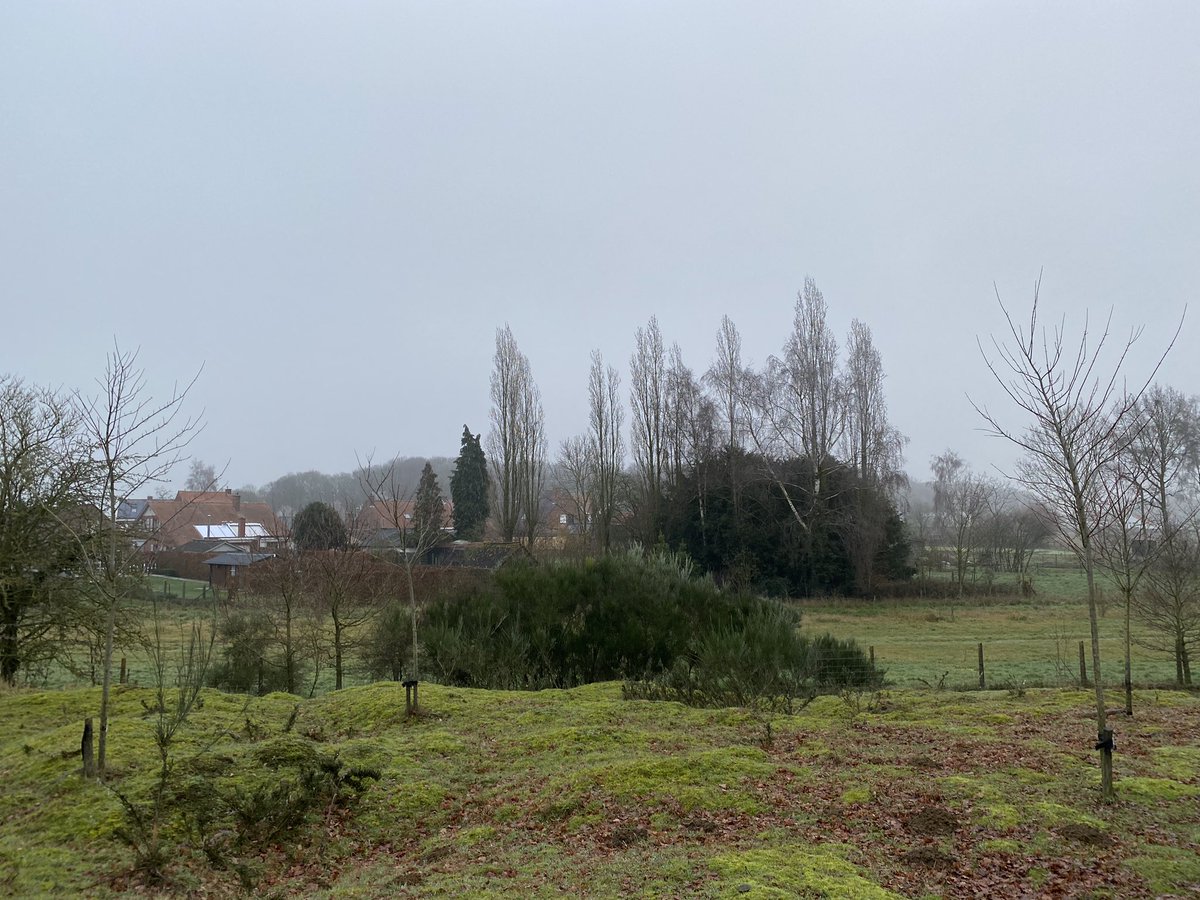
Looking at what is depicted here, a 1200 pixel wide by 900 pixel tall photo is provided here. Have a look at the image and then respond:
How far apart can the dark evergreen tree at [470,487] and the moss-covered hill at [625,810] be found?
39.7 meters

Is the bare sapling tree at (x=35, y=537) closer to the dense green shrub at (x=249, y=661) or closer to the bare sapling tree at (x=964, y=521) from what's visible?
the dense green shrub at (x=249, y=661)

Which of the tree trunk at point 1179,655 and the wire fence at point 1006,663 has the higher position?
the tree trunk at point 1179,655

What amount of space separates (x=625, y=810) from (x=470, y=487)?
43814 millimetres

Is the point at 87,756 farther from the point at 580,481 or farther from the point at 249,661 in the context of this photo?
the point at 580,481

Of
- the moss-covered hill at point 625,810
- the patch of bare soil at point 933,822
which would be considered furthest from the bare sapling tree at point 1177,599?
the patch of bare soil at point 933,822

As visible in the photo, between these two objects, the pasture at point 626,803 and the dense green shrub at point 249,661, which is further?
the dense green shrub at point 249,661

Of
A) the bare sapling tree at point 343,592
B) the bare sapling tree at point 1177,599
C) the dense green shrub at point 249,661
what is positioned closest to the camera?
the bare sapling tree at point 1177,599

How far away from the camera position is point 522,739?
7.73 meters

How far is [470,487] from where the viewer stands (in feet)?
159

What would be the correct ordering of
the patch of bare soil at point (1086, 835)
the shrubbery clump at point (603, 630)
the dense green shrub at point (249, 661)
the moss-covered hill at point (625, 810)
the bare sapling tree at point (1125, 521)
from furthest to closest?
the dense green shrub at point (249, 661)
the shrubbery clump at point (603, 630)
the bare sapling tree at point (1125, 521)
the patch of bare soil at point (1086, 835)
the moss-covered hill at point (625, 810)

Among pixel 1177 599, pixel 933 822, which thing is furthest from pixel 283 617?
pixel 1177 599

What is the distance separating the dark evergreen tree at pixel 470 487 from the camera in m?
48.1

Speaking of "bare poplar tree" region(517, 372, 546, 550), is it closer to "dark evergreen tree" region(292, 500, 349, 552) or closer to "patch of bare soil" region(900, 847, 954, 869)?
"dark evergreen tree" region(292, 500, 349, 552)

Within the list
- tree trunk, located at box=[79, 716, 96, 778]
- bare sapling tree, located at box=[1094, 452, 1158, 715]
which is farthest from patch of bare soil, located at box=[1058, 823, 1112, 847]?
tree trunk, located at box=[79, 716, 96, 778]
